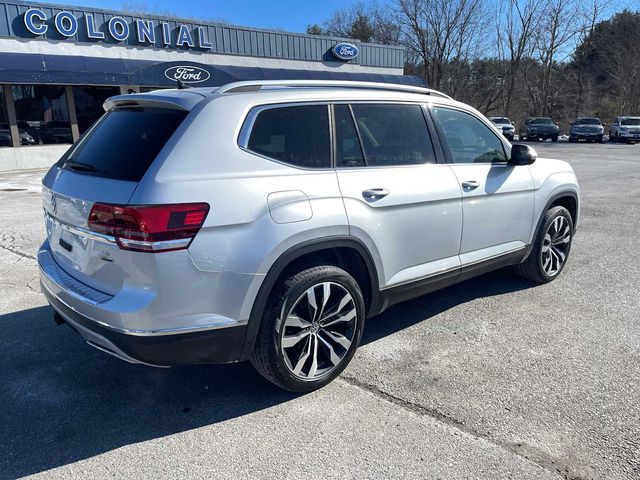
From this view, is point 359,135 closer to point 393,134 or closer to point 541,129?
point 393,134

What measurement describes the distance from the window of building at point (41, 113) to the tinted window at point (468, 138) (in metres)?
17.0

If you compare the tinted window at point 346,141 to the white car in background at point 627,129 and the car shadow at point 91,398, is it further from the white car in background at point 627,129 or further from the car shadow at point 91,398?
the white car in background at point 627,129

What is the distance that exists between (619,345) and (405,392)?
176 cm

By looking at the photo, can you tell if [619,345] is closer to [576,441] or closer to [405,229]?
[576,441]

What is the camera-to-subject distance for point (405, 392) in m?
3.11

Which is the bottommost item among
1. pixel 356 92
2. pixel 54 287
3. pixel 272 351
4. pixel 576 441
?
pixel 576 441

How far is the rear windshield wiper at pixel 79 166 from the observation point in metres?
2.92

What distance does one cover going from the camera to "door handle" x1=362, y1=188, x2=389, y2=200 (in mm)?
3220

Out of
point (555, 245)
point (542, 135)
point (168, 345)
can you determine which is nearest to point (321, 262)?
point (168, 345)

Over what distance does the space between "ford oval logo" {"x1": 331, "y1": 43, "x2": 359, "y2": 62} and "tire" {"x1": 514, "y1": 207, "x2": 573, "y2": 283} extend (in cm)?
2044

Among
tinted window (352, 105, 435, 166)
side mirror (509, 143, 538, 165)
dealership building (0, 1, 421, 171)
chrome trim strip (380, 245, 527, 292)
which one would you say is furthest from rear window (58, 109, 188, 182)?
dealership building (0, 1, 421, 171)

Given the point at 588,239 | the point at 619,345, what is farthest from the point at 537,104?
the point at 619,345

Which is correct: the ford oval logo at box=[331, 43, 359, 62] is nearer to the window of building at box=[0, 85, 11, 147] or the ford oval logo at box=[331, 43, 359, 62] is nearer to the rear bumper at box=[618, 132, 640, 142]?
the window of building at box=[0, 85, 11, 147]

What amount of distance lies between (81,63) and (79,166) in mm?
15833
